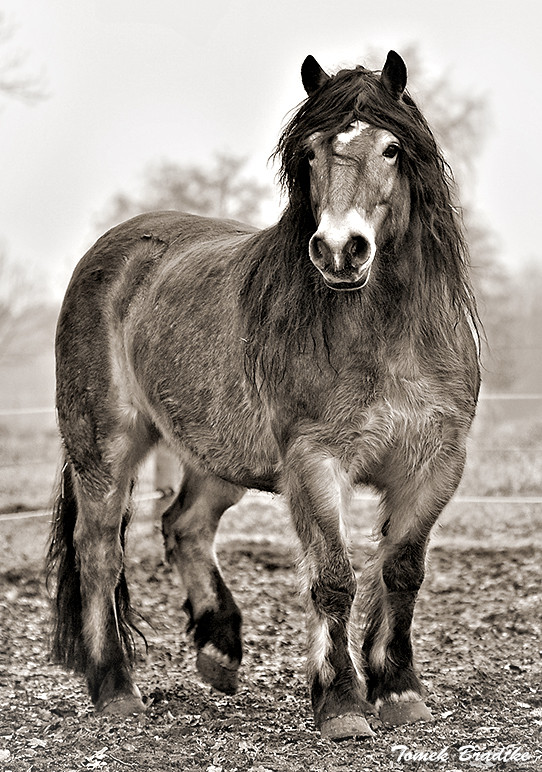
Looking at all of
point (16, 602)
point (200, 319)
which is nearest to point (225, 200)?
point (16, 602)

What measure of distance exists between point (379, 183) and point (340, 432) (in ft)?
2.89

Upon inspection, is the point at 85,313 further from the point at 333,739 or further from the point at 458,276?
the point at 333,739

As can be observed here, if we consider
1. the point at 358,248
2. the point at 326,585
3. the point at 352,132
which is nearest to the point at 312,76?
the point at 352,132

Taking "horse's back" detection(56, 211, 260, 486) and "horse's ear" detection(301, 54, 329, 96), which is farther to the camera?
"horse's back" detection(56, 211, 260, 486)

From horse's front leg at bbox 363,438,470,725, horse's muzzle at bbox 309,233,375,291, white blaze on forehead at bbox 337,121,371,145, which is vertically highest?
white blaze on forehead at bbox 337,121,371,145

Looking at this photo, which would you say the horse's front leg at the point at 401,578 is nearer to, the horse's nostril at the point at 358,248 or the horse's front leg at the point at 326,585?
the horse's front leg at the point at 326,585

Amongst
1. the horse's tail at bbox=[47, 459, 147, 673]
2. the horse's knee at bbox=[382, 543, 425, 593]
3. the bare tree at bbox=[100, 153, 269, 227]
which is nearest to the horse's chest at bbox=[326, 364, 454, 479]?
the horse's knee at bbox=[382, 543, 425, 593]

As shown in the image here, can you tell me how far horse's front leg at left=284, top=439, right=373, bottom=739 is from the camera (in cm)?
330

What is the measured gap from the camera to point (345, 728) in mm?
3297

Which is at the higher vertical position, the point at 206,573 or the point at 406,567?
the point at 406,567

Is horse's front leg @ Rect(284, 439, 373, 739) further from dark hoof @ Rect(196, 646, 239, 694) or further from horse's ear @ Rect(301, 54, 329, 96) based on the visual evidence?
horse's ear @ Rect(301, 54, 329, 96)

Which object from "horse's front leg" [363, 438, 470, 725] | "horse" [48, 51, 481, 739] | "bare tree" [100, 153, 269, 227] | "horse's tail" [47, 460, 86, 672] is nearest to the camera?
"horse" [48, 51, 481, 739]

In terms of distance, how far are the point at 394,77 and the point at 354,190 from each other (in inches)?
21.6

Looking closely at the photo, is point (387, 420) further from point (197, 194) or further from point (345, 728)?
point (197, 194)
